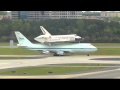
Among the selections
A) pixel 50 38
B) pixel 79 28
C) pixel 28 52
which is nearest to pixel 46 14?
pixel 79 28

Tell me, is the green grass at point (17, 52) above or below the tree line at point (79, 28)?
below

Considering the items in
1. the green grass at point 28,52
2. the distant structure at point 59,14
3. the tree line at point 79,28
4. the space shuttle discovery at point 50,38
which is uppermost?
the distant structure at point 59,14

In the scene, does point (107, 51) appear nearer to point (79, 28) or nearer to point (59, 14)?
point (79, 28)

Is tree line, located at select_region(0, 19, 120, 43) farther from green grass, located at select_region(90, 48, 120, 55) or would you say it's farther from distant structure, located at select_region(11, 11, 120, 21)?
green grass, located at select_region(90, 48, 120, 55)

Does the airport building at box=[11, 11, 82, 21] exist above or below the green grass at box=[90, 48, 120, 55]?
above

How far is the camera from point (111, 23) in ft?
35.7

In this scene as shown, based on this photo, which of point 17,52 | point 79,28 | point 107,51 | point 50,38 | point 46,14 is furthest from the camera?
point 17,52

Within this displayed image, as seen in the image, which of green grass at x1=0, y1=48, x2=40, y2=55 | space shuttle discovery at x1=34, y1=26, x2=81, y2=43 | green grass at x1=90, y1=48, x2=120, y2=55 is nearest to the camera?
space shuttle discovery at x1=34, y1=26, x2=81, y2=43

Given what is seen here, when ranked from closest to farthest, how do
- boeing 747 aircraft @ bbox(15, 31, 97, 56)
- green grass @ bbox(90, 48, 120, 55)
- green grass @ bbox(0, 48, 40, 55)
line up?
green grass @ bbox(90, 48, 120, 55) → green grass @ bbox(0, 48, 40, 55) → boeing 747 aircraft @ bbox(15, 31, 97, 56)

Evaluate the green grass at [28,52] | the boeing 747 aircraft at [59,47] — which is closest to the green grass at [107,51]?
the green grass at [28,52]

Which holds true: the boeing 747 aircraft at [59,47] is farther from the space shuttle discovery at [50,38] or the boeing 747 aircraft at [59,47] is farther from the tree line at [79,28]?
the tree line at [79,28]

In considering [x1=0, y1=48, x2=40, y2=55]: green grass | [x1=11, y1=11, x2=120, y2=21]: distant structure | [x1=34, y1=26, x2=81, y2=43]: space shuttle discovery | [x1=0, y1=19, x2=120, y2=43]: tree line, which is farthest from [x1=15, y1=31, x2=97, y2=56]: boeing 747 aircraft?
[x1=11, y1=11, x2=120, y2=21]: distant structure
